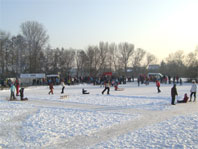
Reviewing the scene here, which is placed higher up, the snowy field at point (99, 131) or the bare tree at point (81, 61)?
the bare tree at point (81, 61)

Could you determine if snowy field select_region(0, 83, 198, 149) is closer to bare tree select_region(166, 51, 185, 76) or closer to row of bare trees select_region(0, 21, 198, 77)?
row of bare trees select_region(0, 21, 198, 77)

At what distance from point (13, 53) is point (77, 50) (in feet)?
93.3

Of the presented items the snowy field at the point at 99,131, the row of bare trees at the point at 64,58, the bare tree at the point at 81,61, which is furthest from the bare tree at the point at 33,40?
the snowy field at the point at 99,131

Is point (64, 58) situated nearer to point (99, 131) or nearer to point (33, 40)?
point (33, 40)

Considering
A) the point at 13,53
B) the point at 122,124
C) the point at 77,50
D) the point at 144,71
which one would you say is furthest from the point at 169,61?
the point at 122,124

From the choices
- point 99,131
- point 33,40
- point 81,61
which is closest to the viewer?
point 99,131

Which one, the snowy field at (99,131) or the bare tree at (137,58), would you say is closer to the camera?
the snowy field at (99,131)

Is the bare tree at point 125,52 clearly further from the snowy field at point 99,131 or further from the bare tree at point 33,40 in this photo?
the snowy field at point 99,131

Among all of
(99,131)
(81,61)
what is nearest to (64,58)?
(81,61)

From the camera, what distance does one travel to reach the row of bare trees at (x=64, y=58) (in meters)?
53.5

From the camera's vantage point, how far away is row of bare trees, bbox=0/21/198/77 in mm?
53469

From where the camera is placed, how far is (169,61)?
100 metres

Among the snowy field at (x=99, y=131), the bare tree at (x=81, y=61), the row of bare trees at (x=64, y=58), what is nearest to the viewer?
the snowy field at (x=99, y=131)

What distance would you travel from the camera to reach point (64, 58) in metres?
71.4
